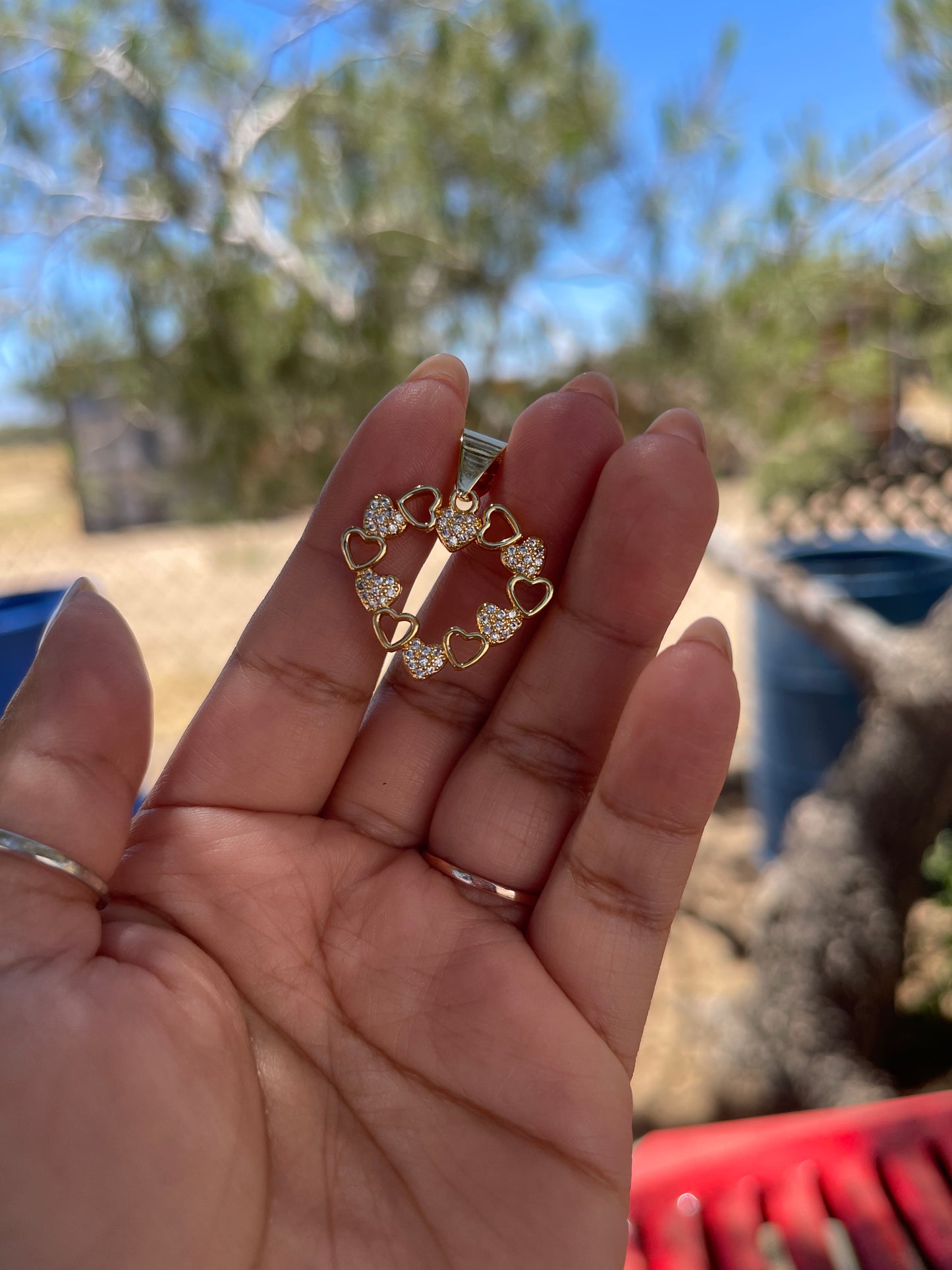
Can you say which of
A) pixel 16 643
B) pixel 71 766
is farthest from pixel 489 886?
pixel 16 643

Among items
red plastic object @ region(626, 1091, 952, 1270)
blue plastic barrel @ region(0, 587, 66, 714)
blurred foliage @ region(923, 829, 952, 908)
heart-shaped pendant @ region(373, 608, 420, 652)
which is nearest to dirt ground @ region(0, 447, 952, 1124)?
blurred foliage @ region(923, 829, 952, 908)

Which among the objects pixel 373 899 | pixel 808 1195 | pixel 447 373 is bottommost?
pixel 808 1195

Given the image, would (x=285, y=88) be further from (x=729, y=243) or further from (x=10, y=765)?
(x=10, y=765)

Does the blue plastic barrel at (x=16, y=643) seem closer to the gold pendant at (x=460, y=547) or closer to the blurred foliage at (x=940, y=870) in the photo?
the gold pendant at (x=460, y=547)

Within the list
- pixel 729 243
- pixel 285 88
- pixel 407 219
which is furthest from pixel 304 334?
pixel 729 243

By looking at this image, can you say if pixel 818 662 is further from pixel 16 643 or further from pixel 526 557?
pixel 16 643

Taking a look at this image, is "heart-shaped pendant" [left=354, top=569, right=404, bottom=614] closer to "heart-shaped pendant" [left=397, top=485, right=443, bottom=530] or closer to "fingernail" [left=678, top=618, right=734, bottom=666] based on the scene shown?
"heart-shaped pendant" [left=397, top=485, right=443, bottom=530]
